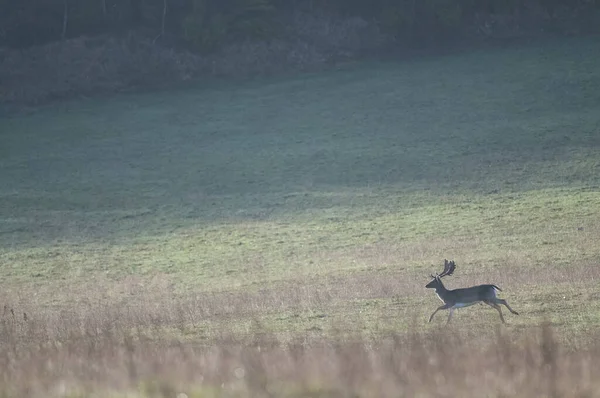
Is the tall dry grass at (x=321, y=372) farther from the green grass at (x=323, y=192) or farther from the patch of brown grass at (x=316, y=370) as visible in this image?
the green grass at (x=323, y=192)

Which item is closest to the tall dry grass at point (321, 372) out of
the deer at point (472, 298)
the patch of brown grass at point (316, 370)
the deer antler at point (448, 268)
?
the patch of brown grass at point (316, 370)

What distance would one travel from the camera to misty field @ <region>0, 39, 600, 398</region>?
7.67 meters

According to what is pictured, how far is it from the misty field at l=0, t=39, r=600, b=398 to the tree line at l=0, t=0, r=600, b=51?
89.4 inches

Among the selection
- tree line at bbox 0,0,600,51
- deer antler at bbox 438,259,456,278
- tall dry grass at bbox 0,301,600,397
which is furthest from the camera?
tree line at bbox 0,0,600,51

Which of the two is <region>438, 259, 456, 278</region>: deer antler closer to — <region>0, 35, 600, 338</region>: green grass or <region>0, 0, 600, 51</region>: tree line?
<region>0, 35, 600, 338</region>: green grass

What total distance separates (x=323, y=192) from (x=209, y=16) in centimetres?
1930

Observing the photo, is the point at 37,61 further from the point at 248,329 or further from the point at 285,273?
the point at 248,329

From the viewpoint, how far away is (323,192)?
29.3m

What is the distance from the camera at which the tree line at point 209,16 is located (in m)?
45.1

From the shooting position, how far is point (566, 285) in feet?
54.1

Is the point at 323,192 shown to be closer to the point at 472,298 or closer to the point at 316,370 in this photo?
the point at 472,298

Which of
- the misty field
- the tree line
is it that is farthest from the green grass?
the tree line

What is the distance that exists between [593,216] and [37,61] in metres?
28.4

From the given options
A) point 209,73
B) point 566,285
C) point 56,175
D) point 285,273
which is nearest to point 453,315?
point 566,285
